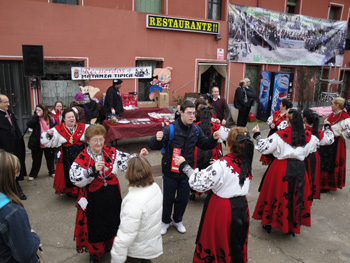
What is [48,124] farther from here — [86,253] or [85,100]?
[86,253]

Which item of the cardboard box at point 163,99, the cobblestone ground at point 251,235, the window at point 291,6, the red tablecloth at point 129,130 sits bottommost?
the cobblestone ground at point 251,235

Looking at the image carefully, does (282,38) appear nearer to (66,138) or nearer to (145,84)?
(145,84)

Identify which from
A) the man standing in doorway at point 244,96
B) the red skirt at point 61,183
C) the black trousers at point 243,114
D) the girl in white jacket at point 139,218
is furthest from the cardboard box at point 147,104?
the girl in white jacket at point 139,218

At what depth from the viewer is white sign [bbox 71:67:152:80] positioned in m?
9.37

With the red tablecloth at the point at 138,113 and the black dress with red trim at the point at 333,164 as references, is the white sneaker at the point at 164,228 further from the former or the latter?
the red tablecloth at the point at 138,113

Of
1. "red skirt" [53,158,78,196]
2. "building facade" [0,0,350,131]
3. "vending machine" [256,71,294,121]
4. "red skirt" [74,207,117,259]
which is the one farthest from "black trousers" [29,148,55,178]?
"vending machine" [256,71,294,121]

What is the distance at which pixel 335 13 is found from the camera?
1547 centimetres

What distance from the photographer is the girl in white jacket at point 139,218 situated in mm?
2588

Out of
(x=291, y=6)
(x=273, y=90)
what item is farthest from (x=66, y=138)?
(x=291, y=6)

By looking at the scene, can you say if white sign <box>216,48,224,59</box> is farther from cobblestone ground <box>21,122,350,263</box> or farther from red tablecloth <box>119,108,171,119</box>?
cobblestone ground <box>21,122,350,263</box>

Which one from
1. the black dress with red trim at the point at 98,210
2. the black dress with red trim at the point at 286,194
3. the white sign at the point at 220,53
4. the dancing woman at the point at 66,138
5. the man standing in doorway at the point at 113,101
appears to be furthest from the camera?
the white sign at the point at 220,53

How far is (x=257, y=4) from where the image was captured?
12.4 meters

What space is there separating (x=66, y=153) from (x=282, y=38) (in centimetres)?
1154

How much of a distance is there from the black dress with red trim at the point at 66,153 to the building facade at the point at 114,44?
167 inches
